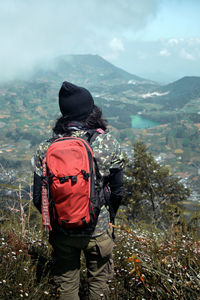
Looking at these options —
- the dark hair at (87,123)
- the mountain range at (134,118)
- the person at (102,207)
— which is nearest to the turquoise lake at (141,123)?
the mountain range at (134,118)

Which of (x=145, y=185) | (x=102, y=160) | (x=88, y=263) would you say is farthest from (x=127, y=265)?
(x=145, y=185)

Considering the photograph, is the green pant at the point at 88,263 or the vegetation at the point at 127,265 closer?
the vegetation at the point at 127,265

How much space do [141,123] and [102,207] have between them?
104260 mm

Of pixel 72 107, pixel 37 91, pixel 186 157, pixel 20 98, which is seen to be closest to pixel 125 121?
pixel 186 157

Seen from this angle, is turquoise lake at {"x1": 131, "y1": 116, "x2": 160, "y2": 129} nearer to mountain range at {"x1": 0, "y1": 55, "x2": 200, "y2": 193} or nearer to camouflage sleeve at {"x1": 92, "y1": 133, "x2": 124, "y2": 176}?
mountain range at {"x1": 0, "y1": 55, "x2": 200, "y2": 193}

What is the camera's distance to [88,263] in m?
2.02

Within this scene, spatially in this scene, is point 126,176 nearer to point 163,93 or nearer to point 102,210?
point 102,210

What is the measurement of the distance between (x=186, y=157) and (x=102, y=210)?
5971 centimetres

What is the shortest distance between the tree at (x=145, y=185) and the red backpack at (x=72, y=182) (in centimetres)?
1037

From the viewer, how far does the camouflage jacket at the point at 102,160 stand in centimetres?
181

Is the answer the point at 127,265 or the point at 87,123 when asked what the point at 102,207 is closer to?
the point at 87,123

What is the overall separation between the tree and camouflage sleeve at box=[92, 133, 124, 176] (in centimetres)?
1020

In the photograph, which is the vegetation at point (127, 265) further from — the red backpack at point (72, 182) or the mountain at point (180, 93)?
the mountain at point (180, 93)

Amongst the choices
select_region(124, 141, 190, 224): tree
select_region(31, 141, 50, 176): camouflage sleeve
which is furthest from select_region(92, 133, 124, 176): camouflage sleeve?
select_region(124, 141, 190, 224): tree
